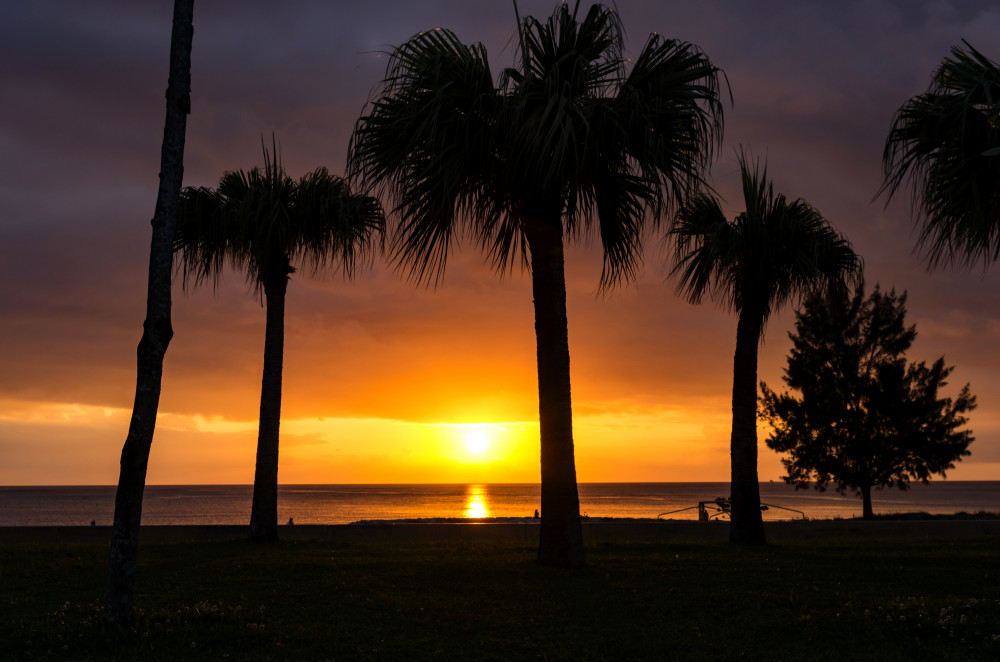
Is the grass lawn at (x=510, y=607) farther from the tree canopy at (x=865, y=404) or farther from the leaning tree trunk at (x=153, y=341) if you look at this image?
the tree canopy at (x=865, y=404)

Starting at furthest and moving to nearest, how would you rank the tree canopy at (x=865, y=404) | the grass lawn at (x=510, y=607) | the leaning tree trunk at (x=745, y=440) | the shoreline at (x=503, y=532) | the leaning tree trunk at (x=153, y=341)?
the tree canopy at (x=865, y=404) → the shoreline at (x=503, y=532) → the leaning tree trunk at (x=745, y=440) → the leaning tree trunk at (x=153, y=341) → the grass lawn at (x=510, y=607)

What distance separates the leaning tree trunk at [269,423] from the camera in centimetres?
1922

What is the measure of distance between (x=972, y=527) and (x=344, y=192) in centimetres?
1997

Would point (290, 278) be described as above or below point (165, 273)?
above

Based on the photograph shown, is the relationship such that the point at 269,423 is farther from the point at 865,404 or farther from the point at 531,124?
the point at 865,404

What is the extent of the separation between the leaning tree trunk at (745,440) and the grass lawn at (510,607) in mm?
2443

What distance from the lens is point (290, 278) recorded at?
2084cm

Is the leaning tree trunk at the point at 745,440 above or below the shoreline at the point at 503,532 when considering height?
above

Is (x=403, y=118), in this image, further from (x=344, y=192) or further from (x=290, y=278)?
(x=290, y=278)

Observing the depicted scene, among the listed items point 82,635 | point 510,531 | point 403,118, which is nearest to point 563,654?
point 82,635

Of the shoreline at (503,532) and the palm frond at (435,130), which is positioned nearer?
the palm frond at (435,130)

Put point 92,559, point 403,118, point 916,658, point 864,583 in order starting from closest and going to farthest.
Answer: point 916,658 → point 864,583 → point 403,118 → point 92,559

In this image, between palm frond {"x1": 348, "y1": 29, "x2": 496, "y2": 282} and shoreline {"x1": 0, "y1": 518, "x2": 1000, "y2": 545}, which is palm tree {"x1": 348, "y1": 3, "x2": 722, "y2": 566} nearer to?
palm frond {"x1": 348, "y1": 29, "x2": 496, "y2": 282}

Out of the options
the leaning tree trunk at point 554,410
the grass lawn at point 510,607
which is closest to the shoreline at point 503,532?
the grass lawn at point 510,607
